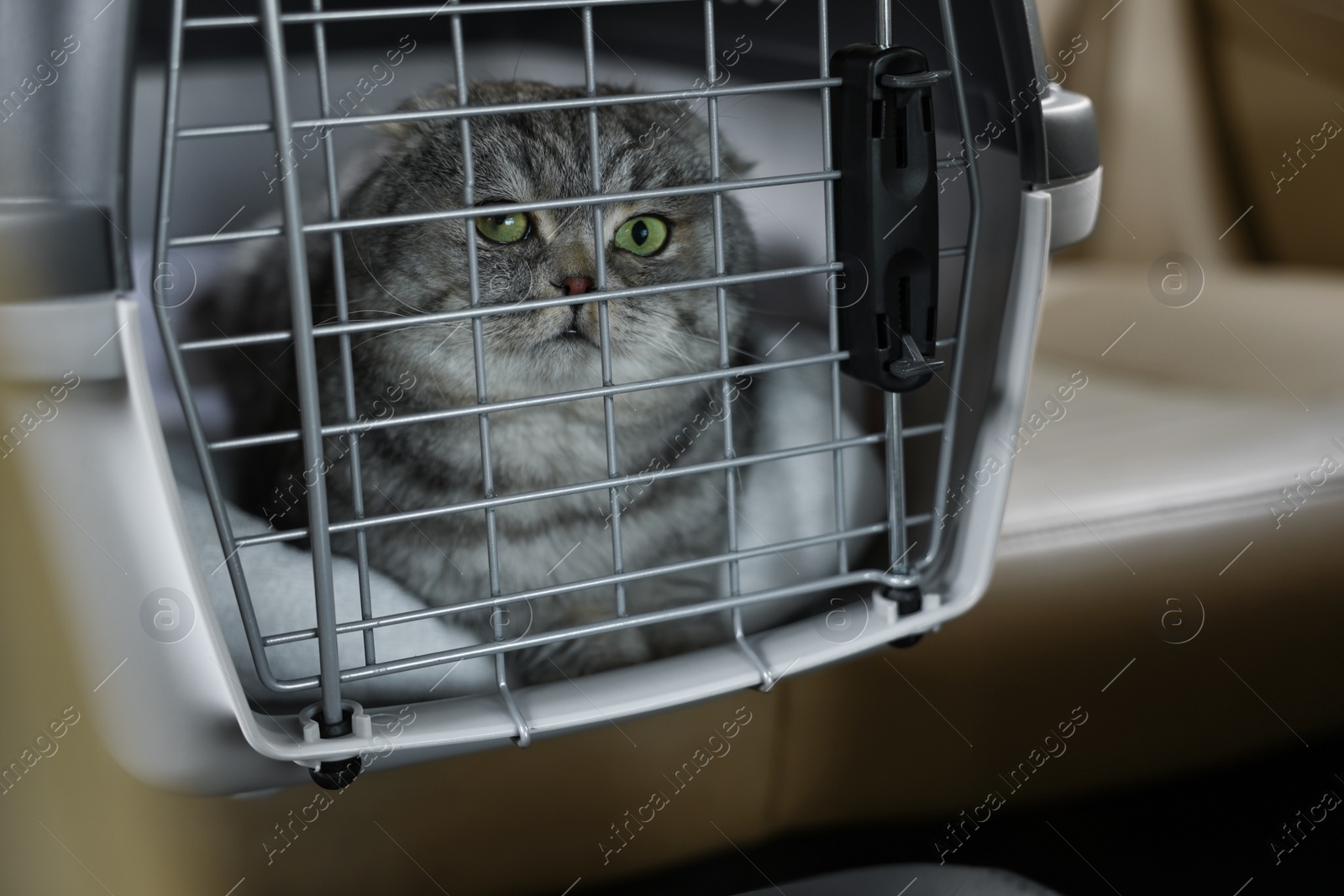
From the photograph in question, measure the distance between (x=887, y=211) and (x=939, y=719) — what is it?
45 centimetres

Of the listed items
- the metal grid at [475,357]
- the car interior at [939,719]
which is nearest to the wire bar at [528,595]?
the metal grid at [475,357]

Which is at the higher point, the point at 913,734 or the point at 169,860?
the point at 169,860

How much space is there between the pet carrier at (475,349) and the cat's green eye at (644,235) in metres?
0.10

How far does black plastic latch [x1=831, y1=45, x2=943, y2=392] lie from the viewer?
0.75 m

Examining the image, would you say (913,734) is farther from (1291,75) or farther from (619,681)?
(1291,75)

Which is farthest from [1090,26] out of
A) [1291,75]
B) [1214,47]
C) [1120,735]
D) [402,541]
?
[402,541]

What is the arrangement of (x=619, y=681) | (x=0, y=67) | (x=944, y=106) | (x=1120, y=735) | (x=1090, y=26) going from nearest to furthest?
1. (x=0, y=67)
2. (x=619, y=681)
3. (x=944, y=106)
4. (x=1120, y=735)
5. (x=1090, y=26)

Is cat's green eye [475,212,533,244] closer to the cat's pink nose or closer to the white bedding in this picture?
the cat's pink nose

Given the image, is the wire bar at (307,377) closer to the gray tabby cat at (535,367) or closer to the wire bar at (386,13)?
the wire bar at (386,13)

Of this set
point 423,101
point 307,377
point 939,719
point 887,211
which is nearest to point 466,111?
point 307,377

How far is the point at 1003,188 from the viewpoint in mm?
859

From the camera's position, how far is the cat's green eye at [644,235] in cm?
106

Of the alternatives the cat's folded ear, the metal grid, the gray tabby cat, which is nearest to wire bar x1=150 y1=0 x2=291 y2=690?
the metal grid

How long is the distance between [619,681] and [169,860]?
0.31 m
